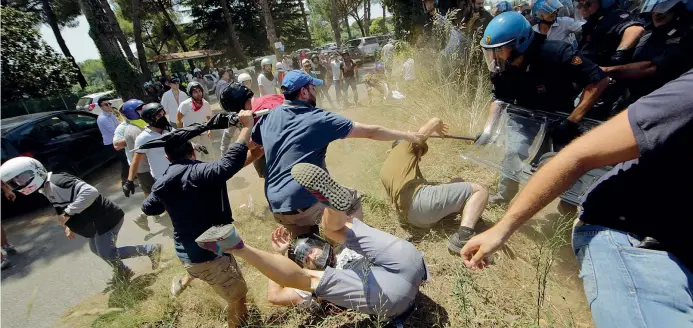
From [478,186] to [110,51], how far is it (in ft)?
34.5

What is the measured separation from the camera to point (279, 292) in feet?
7.37

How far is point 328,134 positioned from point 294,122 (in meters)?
0.26

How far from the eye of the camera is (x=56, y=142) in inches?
230

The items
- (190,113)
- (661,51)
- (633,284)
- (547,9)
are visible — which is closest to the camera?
(633,284)

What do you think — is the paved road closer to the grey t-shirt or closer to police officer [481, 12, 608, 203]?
police officer [481, 12, 608, 203]

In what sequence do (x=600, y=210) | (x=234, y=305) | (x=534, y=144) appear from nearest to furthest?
(x=600, y=210) → (x=234, y=305) → (x=534, y=144)

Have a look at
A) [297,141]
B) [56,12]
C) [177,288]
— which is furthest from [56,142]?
[56,12]

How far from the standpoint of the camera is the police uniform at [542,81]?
2.46 meters

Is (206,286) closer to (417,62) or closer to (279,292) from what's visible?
(279,292)

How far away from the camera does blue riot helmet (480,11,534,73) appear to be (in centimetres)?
248

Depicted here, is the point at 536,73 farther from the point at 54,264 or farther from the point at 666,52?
the point at 54,264

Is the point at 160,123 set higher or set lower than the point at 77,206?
higher

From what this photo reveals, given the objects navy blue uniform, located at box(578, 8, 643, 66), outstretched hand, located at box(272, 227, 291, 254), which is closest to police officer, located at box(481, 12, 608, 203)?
navy blue uniform, located at box(578, 8, 643, 66)

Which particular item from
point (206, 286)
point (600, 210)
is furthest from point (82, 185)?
point (600, 210)
